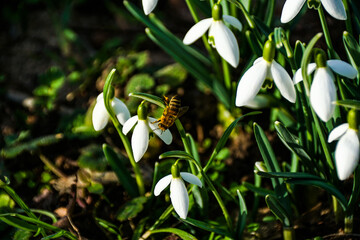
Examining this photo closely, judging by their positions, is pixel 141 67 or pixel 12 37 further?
pixel 12 37

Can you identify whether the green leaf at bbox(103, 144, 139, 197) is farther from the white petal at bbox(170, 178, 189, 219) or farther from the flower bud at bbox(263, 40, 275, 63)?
the flower bud at bbox(263, 40, 275, 63)

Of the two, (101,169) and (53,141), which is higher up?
(53,141)

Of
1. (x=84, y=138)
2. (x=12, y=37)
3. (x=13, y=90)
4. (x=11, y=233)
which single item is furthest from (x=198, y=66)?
(x=12, y=37)

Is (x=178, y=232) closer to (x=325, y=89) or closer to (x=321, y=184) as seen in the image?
(x=321, y=184)

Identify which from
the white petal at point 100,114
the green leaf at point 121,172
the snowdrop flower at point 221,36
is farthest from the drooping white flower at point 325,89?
the green leaf at point 121,172

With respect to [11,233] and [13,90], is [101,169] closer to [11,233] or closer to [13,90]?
[11,233]

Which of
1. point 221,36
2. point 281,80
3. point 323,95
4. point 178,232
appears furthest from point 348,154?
point 178,232

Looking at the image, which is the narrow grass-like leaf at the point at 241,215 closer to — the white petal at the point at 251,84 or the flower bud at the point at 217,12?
the white petal at the point at 251,84
